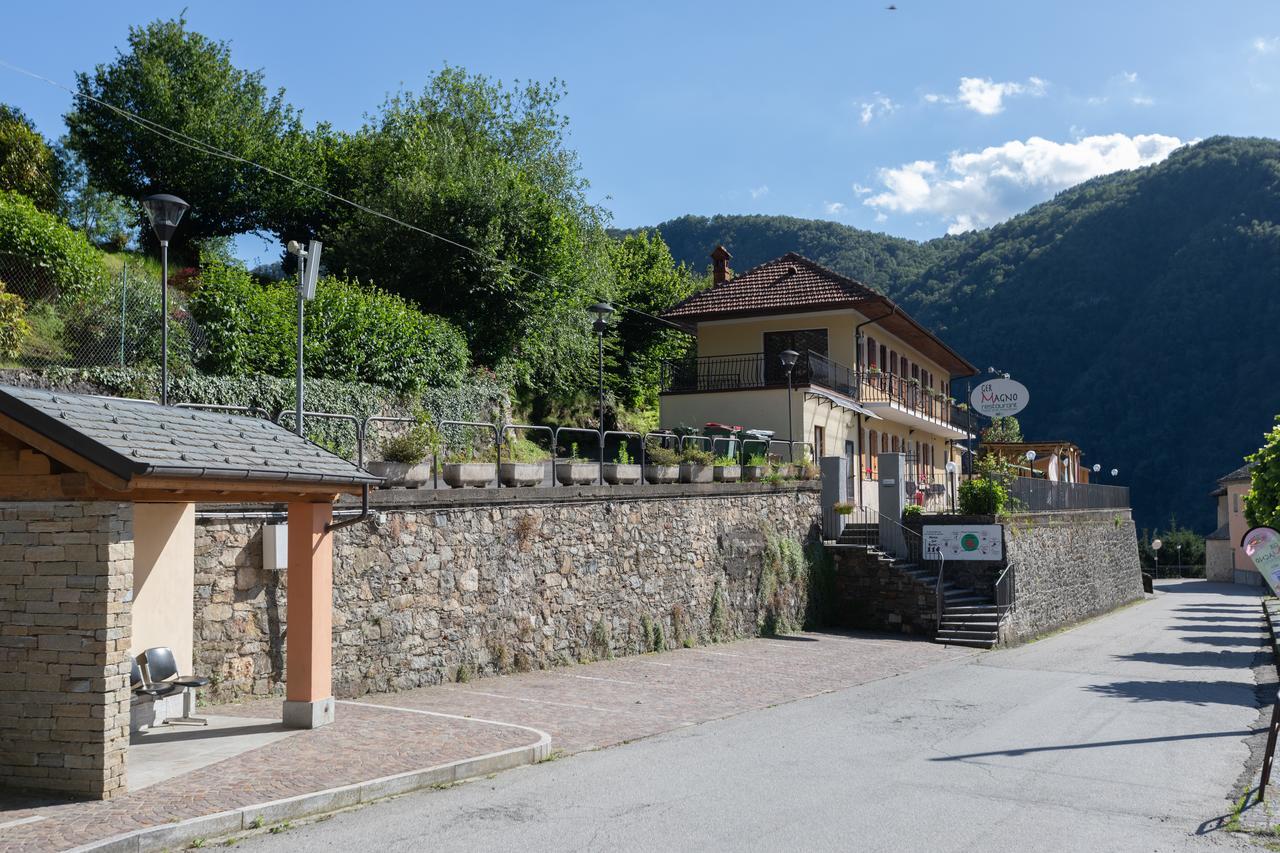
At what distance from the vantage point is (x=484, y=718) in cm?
1132

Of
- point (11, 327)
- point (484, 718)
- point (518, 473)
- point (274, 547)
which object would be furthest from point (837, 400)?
point (274, 547)

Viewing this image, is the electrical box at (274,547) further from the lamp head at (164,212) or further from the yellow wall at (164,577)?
the lamp head at (164,212)

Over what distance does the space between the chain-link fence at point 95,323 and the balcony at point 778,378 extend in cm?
1596

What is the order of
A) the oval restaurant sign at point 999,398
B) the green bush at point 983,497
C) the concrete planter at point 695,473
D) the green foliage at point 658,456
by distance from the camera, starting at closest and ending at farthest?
the green foliage at point 658,456, the concrete planter at point 695,473, the green bush at point 983,497, the oval restaurant sign at point 999,398

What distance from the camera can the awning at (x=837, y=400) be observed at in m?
28.9

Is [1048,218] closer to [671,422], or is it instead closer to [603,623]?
[671,422]

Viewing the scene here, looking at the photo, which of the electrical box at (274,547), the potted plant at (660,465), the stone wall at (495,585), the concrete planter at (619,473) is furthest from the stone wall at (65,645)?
the potted plant at (660,465)

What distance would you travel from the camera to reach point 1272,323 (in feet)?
290

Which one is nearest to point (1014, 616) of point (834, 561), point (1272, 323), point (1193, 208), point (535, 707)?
point (834, 561)

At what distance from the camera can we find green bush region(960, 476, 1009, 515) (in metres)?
24.9

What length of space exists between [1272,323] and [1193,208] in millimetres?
15198

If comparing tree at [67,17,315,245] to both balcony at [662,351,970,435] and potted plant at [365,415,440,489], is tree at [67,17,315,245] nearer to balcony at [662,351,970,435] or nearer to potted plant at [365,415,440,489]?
balcony at [662,351,970,435]

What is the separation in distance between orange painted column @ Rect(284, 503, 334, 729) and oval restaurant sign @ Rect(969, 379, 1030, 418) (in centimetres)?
2568

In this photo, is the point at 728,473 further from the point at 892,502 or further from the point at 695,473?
the point at 892,502
